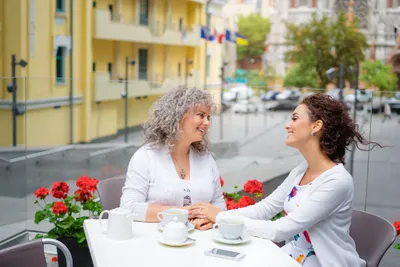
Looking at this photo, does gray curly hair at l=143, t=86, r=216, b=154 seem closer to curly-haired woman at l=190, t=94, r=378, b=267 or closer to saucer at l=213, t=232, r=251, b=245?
curly-haired woman at l=190, t=94, r=378, b=267

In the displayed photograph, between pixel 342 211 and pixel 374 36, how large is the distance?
9.98 metres

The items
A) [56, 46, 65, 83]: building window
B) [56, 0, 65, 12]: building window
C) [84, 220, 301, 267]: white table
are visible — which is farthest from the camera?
[56, 0, 65, 12]: building window

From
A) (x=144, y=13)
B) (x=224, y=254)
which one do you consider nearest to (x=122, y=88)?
(x=144, y=13)

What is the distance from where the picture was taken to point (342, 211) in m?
2.02

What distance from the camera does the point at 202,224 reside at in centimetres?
212

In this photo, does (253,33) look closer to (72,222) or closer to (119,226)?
(72,222)

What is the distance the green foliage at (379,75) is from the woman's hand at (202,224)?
794 cm

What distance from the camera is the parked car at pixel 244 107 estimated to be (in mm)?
5785

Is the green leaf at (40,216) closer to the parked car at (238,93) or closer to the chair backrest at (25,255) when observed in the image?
the chair backrest at (25,255)

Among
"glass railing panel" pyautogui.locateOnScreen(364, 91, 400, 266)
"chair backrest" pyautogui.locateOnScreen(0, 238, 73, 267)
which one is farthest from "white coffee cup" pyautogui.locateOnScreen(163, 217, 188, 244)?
"glass railing panel" pyautogui.locateOnScreen(364, 91, 400, 266)

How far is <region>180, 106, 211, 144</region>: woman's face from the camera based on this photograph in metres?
2.42

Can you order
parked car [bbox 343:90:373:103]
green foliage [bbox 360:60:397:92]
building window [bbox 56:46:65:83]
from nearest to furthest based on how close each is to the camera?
parked car [bbox 343:90:373:103], building window [bbox 56:46:65:83], green foliage [bbox 360:60:397:92]

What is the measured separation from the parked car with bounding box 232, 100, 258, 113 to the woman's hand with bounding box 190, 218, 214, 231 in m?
3.68

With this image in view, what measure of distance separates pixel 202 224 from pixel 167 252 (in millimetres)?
327
